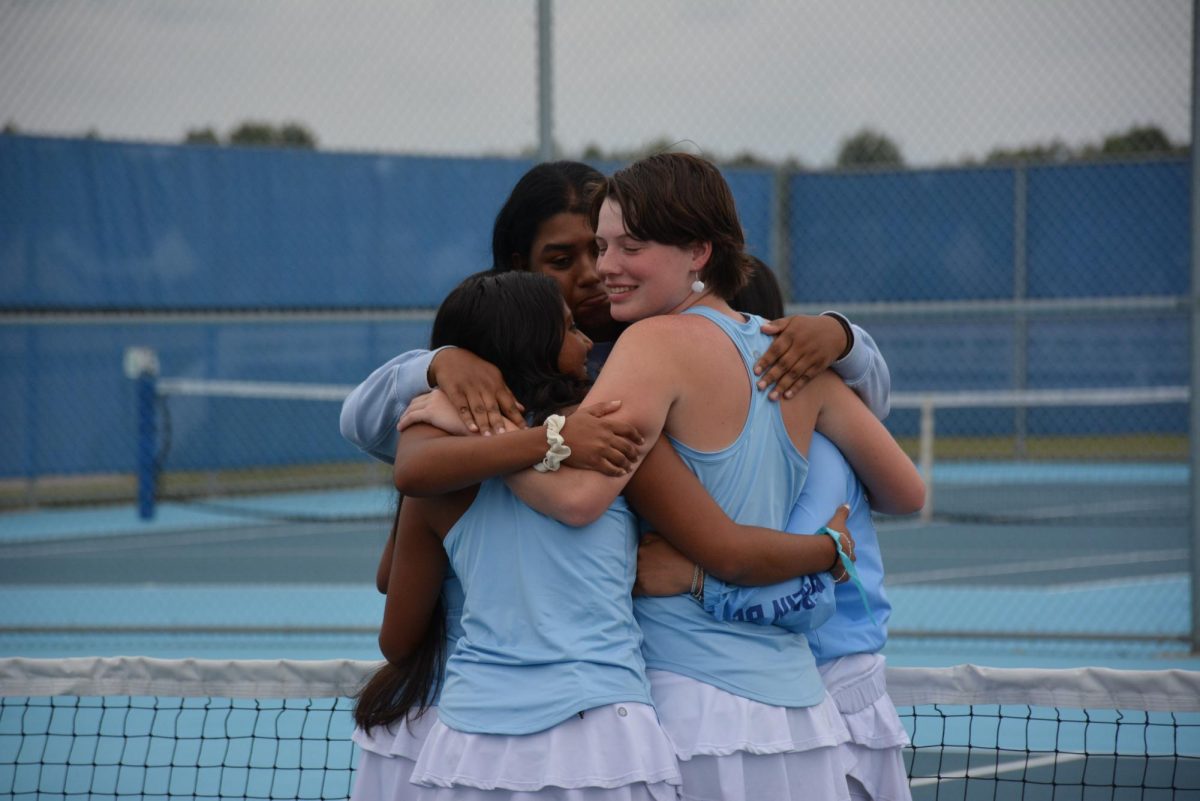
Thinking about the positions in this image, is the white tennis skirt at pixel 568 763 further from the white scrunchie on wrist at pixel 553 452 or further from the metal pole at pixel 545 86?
the metal pole at pixel 545 86

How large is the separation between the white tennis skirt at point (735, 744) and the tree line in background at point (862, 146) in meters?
5.37

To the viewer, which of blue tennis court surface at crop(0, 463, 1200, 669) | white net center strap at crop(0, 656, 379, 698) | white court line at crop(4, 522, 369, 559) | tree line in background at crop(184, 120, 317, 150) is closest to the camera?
white net center strap at crop(0, 656, 379, 698)

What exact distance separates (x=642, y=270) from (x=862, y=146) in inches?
332

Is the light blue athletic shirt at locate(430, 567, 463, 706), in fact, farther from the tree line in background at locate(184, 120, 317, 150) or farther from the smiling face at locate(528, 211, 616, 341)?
the tree line in background at locate(184, 120, 317, 150)

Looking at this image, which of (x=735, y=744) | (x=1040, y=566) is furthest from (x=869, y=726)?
(x=1040, y=566)

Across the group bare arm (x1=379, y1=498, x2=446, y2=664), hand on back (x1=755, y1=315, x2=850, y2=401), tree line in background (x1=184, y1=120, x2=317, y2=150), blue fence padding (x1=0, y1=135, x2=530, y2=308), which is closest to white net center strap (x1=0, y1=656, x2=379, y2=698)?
bare arm (x1=379, y1=498, x2=446, y2=664)

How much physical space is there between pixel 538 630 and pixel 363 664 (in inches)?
58.6

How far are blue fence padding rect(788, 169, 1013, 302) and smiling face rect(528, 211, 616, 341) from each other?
14864 mm

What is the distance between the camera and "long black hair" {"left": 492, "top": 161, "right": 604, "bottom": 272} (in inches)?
120

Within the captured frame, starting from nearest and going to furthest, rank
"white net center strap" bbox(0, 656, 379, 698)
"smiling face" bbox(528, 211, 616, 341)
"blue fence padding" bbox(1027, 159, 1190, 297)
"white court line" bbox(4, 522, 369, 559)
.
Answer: "smiling face" bbox(528, 211, 616, 341)
"white net center strap" bbox(0, 656, 379, 698)
"white court line" bbox(4, 522, 369, 559)
"blue fence padding" bbox(1027, 159, 1190, 297)

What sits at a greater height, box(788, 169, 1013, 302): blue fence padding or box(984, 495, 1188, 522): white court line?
box(788, 169, 1013, 302): blue fence padding

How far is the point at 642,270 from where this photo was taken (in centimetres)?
236

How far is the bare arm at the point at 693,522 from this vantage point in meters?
2.26

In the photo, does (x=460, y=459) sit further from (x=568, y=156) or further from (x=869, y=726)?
(x=568, y=156)
